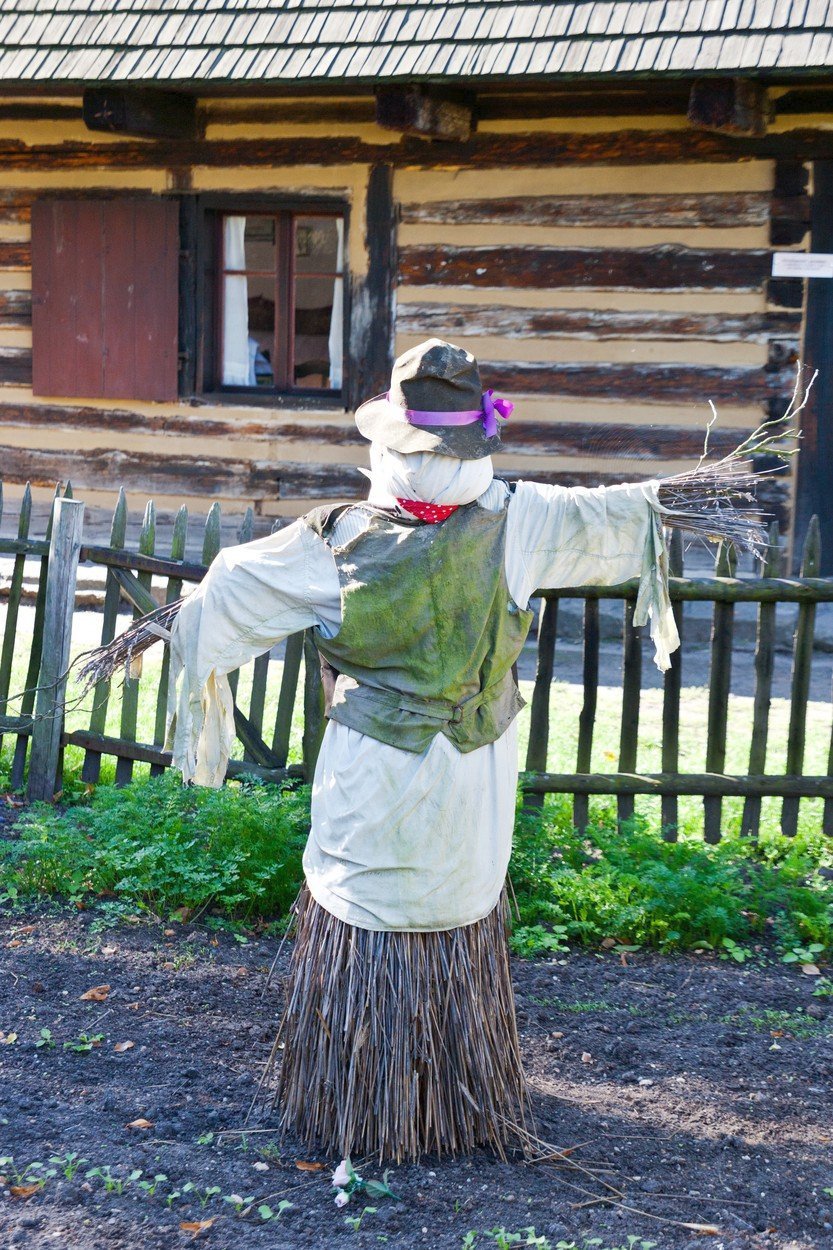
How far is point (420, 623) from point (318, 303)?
21.9 feet

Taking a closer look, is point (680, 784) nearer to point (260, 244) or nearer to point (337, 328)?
point (337, 328)

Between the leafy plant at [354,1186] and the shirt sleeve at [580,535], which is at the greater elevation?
the shirt sleeve at [580,535]

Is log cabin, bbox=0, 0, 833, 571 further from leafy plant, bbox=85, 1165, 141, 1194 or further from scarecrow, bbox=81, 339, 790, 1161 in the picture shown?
leafy plant, bbox=85, 1165, 141, 1194

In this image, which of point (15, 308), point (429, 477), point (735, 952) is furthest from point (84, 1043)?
point (15, 308)

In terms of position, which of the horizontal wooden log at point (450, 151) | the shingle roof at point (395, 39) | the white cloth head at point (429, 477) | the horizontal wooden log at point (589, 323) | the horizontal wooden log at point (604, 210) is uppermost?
the shingle roof at point (395, 39)

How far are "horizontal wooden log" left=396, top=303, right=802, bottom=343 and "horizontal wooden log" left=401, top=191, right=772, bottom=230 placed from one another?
1.67ft

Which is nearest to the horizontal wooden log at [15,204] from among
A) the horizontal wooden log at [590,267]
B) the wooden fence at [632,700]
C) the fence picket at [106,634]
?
the horizontal wooden log at [590,267]

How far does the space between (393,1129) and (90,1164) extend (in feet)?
2.15

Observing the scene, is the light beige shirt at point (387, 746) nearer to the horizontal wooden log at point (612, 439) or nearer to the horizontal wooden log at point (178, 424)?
the horizontal wooden log at point (612, 439)

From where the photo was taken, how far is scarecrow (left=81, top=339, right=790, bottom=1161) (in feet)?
9.02

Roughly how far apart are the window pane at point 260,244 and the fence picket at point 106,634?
4235 mm

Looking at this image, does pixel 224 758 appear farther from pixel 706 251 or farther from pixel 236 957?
pixel 706 251

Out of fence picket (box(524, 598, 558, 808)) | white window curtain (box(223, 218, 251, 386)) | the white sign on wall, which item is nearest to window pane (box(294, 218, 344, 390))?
white window curtain (box(223, 218, 251, 386))

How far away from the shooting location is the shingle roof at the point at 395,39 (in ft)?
22.1
